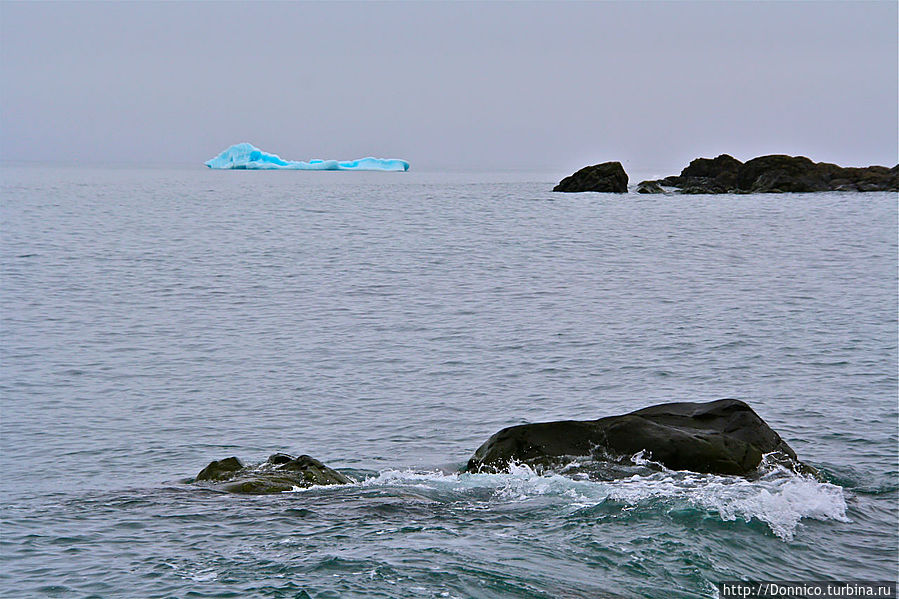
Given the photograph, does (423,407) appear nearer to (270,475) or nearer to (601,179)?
(270,475)

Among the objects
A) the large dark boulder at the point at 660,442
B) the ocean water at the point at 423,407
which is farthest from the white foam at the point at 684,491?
the large dark boulder at the point at 660,442

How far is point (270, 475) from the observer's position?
520 inches

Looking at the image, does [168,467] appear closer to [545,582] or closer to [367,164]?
[545,582]

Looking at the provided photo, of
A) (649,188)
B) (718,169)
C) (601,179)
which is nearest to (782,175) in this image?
(718,169)

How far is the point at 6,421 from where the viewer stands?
1750 centimetres

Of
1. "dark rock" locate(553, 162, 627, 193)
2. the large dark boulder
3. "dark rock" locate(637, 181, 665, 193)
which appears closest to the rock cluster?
the large dark boulder

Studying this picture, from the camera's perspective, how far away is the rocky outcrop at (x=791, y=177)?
91.9m

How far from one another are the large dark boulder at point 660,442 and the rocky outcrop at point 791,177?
80598 millimetres

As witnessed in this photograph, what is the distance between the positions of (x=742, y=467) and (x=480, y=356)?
1044 cm

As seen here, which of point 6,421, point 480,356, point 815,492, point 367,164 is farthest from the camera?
point 367,164

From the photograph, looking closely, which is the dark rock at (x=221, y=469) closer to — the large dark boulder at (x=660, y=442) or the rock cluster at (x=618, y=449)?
the rock cluster at (x=618, y=449)

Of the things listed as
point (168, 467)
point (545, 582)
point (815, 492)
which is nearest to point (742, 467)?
point (815, 492)

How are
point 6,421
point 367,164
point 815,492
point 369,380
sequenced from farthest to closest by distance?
point 367,164
point 369,380
point 6,421
point 815,492

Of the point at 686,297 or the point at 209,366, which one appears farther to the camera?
the point at 686,297
